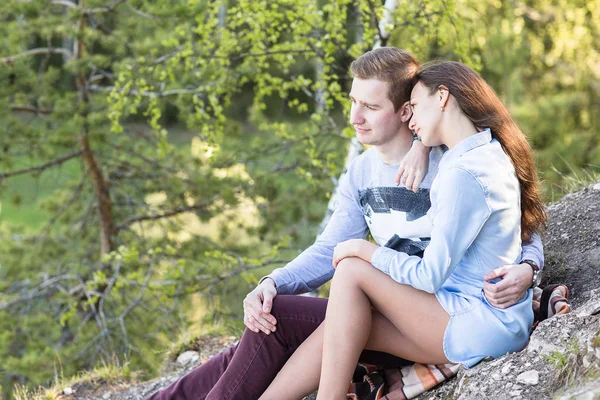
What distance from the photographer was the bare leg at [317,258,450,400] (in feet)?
7.50

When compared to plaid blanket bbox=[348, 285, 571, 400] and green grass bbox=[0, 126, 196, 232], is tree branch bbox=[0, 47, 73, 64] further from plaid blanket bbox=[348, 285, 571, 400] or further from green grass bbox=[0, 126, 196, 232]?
plaid blanket bbox=[348, 285, 571, 400]

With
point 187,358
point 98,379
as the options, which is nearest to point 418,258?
point 187,358

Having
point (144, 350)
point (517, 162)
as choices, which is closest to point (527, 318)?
point (517, 162)

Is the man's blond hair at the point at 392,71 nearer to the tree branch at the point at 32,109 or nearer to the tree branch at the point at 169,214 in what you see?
the tree branch at the point at 32,109

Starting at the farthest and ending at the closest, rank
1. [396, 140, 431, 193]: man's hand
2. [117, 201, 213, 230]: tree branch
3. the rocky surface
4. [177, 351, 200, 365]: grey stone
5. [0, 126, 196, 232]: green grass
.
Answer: [117, 201, 213, 230]: tree branch
[0, 126, 196, 232]: green grass
[177, 351, 200, 365]: grey stone
[396, 140, 431, 193]: man's hand
the rocky surface

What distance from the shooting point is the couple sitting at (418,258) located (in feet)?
7.30

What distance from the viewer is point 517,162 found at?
2395mm

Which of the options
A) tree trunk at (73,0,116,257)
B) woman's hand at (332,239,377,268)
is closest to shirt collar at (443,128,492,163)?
woman's hand at (332,239,377,268)

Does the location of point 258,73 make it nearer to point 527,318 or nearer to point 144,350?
point 144,350

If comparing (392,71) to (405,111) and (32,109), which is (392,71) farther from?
(32,109)

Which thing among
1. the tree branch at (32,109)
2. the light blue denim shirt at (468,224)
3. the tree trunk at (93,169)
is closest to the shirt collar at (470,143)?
the light blue denim shirt at (468,224)

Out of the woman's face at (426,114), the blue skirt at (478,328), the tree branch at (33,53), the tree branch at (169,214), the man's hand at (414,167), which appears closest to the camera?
the blue skirt at (478,328)

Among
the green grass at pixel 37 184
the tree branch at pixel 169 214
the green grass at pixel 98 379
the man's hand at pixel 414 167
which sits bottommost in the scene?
the tree branch at pixel 169 214

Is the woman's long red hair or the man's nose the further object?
the man's nose
